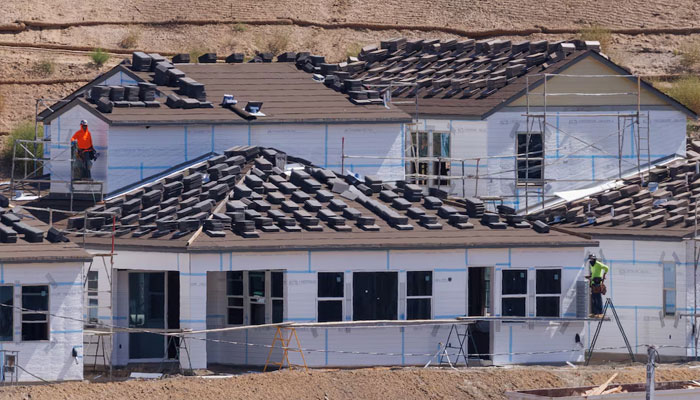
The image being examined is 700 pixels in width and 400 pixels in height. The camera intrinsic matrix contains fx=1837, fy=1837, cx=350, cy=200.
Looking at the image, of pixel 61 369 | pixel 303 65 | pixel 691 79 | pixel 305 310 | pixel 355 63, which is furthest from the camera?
pixel 691 79

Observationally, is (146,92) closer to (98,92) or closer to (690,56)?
(98,92)

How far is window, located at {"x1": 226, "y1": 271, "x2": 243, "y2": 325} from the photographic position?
44.4 m

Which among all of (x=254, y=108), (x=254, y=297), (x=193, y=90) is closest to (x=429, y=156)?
(x=254, y=108)

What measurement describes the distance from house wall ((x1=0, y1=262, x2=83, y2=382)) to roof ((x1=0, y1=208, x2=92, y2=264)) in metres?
0.26

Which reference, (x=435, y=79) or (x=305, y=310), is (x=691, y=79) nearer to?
(x=435, y=79)

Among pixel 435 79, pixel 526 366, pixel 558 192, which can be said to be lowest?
pixel 526 366

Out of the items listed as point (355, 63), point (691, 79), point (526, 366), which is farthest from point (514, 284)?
point (691, 79)

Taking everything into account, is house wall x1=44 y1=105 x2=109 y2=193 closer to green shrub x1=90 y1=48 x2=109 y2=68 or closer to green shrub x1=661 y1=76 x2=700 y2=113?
green shrub x1=90 y1=48 x2=109 y2=68

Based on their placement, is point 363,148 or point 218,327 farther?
point 363,148

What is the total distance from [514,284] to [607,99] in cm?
1094

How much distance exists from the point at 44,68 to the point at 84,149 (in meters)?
30.0

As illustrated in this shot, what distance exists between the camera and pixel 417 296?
144 ft

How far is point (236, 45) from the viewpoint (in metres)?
82.4

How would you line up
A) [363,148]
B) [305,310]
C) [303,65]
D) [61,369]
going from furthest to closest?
[303,65], [363,148], [305,310], [61,369]
